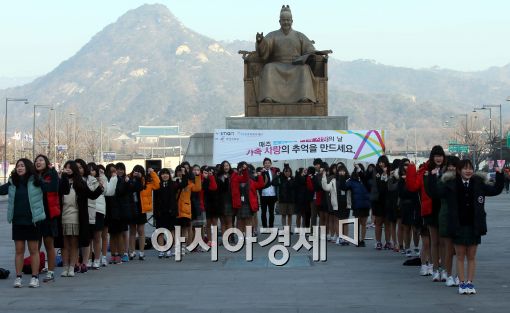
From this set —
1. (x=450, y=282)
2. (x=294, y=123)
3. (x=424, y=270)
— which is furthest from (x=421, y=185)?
(x=294, y=123)

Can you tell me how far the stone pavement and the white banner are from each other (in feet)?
23.8

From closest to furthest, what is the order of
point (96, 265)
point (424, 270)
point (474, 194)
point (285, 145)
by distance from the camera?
1. point (474, 194)
2. point (424, 270)
3. point (96, 265)
4. point (285, 145)

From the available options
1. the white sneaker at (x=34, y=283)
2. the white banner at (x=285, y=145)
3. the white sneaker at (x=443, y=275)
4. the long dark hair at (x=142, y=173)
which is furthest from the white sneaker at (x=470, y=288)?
the white banner at (x=285, y=145)

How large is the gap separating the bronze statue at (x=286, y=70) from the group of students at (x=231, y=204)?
274 inches

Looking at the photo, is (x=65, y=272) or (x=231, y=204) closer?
(x=65, y=272)

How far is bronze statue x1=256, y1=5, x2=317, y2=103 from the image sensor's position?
32.0 metres

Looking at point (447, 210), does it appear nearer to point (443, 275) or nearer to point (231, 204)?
point (443, 275)

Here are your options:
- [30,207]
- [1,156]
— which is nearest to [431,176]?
[30,207]

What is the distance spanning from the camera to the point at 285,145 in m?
26.2

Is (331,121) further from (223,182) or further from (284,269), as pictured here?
(284,269)

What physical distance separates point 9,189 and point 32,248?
0.79m

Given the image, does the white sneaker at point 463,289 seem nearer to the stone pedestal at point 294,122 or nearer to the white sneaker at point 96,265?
the white sneaker at point 96,265

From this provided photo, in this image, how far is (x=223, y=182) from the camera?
847 inches

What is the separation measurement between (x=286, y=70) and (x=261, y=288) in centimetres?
1842
